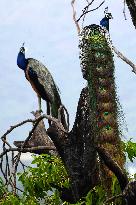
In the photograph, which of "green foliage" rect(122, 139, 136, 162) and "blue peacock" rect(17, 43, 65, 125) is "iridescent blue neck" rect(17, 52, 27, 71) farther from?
"green foliage" rect(122, 139, 136, 162)

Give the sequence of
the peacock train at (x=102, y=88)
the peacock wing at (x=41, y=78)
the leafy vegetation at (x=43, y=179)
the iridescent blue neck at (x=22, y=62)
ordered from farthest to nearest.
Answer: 1. the iridescent blue neck at (x=22, y=62)
2. the peacock wing at (x=41, y=78)
3. the leafy vegetation at (x=43, y=179)
4. the peacock train at (x=102, y=88)

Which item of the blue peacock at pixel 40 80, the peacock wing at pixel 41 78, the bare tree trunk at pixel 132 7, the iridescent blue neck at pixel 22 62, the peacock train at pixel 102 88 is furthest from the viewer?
the iridescent blue neck at pixel 22 62

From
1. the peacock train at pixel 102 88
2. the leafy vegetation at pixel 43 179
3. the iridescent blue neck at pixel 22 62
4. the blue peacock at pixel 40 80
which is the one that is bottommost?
the leafy vegetation at pixel 43 179

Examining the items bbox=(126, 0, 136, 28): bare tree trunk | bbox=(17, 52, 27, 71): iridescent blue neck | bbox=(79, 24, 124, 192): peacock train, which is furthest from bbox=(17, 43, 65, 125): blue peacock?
bbox=(126, 0, 136, 28): bare tree trunk

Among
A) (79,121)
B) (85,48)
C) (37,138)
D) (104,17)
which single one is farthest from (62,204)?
(104,17)

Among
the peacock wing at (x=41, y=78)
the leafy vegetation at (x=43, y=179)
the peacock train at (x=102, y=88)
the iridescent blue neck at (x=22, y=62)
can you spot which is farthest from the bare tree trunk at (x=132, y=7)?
the iridescent blue neck at (x=22, y=62)

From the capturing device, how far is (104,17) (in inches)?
463

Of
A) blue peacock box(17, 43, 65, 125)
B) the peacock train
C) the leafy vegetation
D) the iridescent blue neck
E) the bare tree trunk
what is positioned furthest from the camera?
the iridescent blue neck

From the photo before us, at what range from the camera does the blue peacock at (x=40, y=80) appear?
10992 millimetres

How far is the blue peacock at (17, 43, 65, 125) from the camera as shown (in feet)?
36.1

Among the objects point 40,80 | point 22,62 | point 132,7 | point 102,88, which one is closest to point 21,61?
point 22,62

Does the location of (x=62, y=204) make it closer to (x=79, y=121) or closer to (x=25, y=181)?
(x=25, y=181)

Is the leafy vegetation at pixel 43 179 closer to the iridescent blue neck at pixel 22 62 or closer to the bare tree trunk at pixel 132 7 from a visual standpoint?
the bare tree trunk at pixel 132 7

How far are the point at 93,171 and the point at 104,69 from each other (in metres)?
1.61
